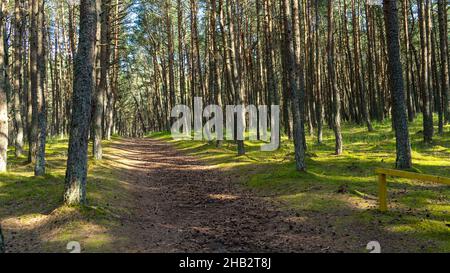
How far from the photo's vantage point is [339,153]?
57.3 ft

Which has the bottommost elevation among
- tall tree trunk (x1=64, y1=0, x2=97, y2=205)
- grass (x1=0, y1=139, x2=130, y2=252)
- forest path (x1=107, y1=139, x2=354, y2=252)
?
forest path (x1=107, y1=139, x2=354, y2=252)

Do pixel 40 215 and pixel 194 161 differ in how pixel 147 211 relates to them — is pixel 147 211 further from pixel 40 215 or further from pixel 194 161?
pixel 194 161

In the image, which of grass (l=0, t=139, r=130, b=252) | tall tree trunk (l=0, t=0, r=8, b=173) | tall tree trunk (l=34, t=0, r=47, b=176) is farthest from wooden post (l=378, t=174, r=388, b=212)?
tall tree trunk (l=0, t=0, r=8, b=173)

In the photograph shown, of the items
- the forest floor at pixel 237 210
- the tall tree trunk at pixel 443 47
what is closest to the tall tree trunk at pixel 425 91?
the tall tree trunk at pixel 443 47

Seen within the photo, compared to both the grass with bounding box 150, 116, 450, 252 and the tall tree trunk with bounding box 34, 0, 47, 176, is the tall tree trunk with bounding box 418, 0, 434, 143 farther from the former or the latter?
the tall tree trunk with bounding box 34, 0, 47, 176

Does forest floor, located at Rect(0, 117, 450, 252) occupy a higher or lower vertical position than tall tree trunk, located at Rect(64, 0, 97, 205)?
lower

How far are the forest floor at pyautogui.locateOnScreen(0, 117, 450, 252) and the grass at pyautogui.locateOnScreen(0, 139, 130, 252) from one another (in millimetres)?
30

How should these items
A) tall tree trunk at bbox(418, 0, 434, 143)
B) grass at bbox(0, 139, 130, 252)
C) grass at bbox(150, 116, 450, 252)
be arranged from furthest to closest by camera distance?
tall tree trunk at bbox(418, 0, 434, 143)
grass at bbox(150, 116, 450, 252)
grass at bbox(0, 139, 130, 252)

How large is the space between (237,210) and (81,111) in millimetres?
5134

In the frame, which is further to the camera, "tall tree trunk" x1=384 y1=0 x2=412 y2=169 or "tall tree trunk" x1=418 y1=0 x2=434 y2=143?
"tall tree trunk" x1=418 y1=0 x2=434 y2=143

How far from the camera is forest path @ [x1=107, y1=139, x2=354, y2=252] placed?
744 cm

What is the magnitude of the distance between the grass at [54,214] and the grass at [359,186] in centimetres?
498

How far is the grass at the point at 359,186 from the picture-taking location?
26.1 ft

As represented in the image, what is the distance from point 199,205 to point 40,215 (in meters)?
4.44
